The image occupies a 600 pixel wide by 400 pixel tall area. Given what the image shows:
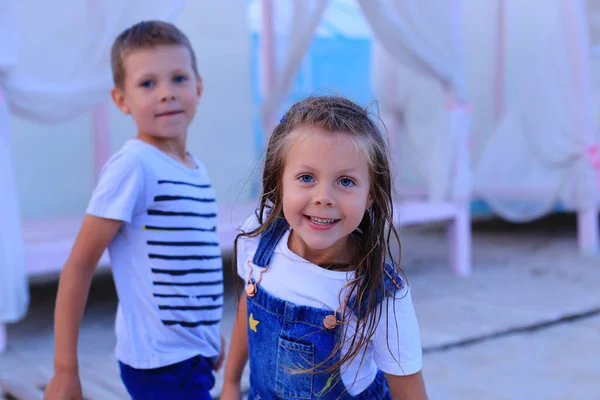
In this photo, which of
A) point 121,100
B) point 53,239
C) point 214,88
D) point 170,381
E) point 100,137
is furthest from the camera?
point 214,88

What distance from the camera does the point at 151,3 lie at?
9.20 feet

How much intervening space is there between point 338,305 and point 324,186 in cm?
20

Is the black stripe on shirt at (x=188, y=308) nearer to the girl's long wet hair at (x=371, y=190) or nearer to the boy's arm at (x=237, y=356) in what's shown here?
the boy's arm at (x=237, y=356)

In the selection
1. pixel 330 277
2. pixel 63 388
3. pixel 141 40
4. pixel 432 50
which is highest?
pixel 141 40

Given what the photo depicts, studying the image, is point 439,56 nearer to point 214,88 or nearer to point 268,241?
point 214,88

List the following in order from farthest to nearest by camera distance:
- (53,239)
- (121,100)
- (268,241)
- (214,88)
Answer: (214,88)
(53,239)
(121,100)
(268,241)

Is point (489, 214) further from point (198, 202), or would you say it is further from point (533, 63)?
point (198, 202)

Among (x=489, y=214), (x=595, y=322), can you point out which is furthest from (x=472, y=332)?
(x=489, y=214)

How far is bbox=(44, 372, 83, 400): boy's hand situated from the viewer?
1.19 metres

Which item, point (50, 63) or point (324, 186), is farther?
point (50, 63)

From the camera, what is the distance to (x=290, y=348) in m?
1.06

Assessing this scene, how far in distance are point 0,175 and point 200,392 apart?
1577mm

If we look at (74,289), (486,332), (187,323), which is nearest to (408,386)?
(187,323)

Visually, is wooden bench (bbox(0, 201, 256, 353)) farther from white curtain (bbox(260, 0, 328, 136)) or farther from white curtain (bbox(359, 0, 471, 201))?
white curtain (bbox(359, 0, 471, 201))
